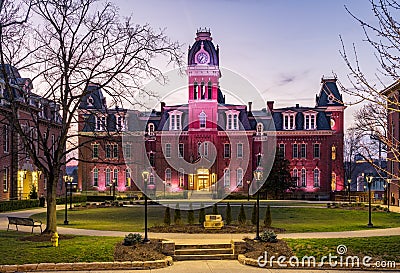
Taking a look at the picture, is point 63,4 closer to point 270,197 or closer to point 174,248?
point 174,248

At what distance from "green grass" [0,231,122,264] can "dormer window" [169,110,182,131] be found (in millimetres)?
42450

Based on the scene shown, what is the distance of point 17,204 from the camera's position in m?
35.2

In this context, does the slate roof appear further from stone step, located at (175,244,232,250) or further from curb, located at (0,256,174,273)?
curb, located at (0,256,174,273)

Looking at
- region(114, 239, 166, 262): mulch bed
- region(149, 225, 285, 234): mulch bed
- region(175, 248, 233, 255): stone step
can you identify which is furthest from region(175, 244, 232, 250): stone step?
region(149, 225, 285, 234): mulch bed

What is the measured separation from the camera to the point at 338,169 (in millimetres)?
59719

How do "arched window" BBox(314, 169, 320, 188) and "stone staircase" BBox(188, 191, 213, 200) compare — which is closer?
A: "stone staircase" BBox(188, 191, 213, 200)

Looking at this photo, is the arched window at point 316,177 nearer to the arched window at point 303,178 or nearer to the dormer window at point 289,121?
the arched window at point 303,178

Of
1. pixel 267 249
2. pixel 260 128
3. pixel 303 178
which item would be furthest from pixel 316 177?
pixel 267 249

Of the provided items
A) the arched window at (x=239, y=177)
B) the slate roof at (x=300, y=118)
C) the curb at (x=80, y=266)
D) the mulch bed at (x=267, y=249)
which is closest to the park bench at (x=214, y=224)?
the mulch bed at (x=267, y=249)

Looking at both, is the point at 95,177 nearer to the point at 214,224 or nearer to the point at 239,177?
the point at 239,177

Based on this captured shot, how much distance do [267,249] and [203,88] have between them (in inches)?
1725

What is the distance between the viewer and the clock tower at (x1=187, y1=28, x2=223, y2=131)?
56062mm

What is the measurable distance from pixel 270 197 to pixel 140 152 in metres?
15.6

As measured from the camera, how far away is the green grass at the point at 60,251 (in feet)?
45.5
